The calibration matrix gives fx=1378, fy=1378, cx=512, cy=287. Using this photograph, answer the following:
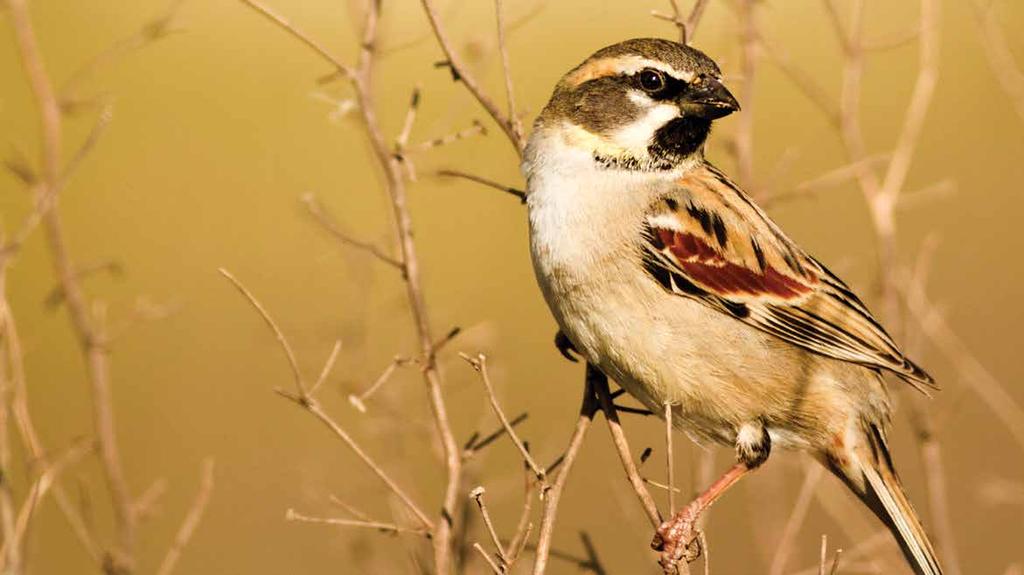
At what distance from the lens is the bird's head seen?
3.48m

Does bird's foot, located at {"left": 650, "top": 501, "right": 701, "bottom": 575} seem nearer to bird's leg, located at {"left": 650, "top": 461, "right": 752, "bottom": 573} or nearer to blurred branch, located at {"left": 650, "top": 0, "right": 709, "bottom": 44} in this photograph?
bird's leg, located at {"left": 650, "top": 461, "right": 752, "bottom": 573}

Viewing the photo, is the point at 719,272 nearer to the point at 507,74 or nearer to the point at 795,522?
the point at 795,522

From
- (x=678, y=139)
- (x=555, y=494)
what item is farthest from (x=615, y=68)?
(x=555, y=494)

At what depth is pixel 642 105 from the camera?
142 inches

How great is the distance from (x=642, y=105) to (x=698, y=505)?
1042 millimetres

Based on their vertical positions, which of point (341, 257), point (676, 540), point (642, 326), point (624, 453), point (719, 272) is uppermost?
point (719, 272)

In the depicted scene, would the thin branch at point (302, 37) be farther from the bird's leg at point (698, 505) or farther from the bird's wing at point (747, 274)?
the bird's leg at point (698, 505)

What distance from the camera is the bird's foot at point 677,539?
324cm

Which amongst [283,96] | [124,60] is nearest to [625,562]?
[283,96]

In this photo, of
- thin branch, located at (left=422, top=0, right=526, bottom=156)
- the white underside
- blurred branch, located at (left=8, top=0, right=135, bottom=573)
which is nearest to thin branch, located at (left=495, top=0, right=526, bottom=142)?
thin branch, located at (left=422, top=0, right=526, bottom=156)

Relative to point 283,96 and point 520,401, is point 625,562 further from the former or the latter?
point 283,96

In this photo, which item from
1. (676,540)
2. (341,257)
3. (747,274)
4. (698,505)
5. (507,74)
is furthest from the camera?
(341,257)

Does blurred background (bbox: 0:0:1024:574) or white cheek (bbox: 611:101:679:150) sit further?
Result: blurred background (bbox: 0:0:1024:574)

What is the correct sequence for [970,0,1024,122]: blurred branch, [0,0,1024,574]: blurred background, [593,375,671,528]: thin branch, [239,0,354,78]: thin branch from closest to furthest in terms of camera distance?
[593,375,671,528]: thin branch
[239,0,354,78]: thin branch
[970,0,1024,122]: blurred branch
[0,0,1024,574]: blurred background
